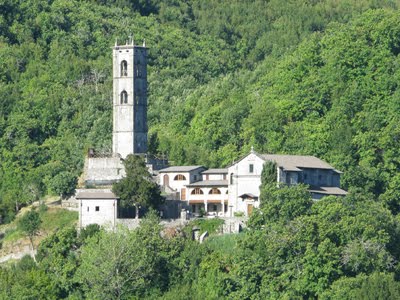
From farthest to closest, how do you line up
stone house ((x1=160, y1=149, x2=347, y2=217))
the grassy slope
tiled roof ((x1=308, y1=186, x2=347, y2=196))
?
the grassy slope
tiled roof ((x1=308, y1=186, x2=347, y2=196))
stone house ((x1=160, y1=149, x2=347, y2=217))

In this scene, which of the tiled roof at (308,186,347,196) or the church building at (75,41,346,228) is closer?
the church building at (75,41,346,228)

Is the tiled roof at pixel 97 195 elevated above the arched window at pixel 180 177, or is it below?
below

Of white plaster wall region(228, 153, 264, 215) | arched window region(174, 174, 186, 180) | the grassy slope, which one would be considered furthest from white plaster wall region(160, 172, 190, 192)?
the grassy slope

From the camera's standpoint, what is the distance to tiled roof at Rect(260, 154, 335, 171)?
93.6 meters

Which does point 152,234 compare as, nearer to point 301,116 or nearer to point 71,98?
point 301,116

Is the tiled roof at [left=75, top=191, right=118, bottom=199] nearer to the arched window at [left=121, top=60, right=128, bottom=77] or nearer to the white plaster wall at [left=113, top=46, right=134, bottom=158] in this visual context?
the white plaster wall at [left=113, top=46, right=134, bottom=158]

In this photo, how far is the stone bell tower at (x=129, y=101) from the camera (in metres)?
99.0

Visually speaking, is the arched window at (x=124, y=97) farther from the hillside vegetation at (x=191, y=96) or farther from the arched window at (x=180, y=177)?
the arched window at (x=180, y=177)

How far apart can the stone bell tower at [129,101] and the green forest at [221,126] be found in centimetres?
328

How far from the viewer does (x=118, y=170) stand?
97688 mm

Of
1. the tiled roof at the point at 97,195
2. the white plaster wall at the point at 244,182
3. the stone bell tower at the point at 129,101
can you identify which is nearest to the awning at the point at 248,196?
the white plaster wall at the point at 244,182

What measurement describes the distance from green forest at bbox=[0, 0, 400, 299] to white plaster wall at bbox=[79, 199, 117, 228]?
1.41 meters

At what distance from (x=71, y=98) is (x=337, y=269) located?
42.2m

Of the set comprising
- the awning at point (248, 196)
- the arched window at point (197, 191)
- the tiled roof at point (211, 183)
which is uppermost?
the tiled roof at point (211, 183)
